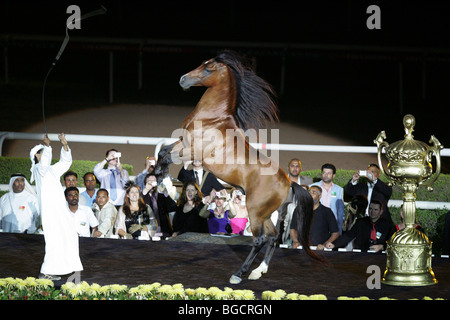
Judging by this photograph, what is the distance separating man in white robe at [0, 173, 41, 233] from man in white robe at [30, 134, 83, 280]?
92.6 inches

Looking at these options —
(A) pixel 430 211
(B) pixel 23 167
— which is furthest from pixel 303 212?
(B) pixel 23 167

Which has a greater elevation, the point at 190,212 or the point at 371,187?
the point at 371,187

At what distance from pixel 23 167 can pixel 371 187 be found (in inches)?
169

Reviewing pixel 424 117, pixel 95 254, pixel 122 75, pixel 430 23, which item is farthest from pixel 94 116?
pixel 430 23

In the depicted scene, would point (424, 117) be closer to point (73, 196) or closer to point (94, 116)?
point (94, 116)

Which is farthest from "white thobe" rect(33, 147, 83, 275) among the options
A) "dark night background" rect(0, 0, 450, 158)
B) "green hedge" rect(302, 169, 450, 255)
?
"dark night background" rect(0, 0, 450, 158)

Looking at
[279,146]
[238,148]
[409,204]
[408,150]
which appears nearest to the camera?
[408,150]

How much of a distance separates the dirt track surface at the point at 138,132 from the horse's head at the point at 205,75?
3885mm

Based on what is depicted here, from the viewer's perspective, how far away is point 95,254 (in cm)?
771

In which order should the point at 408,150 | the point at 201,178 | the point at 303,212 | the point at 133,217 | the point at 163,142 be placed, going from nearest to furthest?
the point at 408,150
the point at 303,212
the point at 133,217
the point at 201,178
the point at 163,142

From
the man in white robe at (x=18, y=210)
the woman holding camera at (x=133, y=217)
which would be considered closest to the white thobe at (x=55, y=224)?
the woman holding camera at (x=133, y=217)

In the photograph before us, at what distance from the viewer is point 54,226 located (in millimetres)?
6738

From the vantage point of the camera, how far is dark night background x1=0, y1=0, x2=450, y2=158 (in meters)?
14.9

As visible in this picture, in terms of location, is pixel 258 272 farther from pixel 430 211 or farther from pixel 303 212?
pixel 430 211
